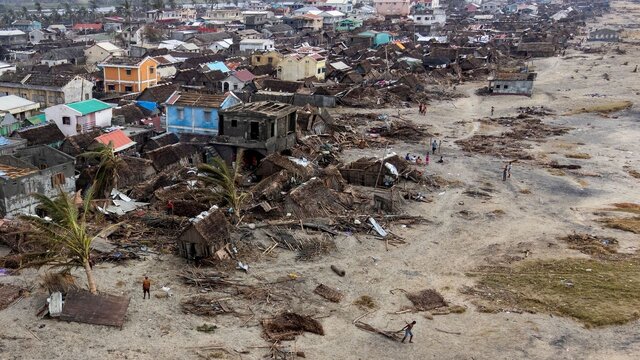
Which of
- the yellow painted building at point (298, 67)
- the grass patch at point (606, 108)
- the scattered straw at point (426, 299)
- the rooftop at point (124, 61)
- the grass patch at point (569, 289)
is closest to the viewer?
the grass patch at point (569, 289)

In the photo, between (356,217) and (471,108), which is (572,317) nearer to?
(356,217)

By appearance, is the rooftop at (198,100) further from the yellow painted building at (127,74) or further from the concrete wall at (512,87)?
the concrete wall at (512,87)

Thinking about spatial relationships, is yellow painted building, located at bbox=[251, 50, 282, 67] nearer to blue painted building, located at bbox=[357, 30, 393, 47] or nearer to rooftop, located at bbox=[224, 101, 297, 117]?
blue painted building, located at bbox=[357, 30, 393, 47]

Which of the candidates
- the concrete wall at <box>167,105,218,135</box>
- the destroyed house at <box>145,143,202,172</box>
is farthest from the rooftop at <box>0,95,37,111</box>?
the destroyed house at <box>145,143,202,172</box>

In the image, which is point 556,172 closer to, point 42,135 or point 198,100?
point 198,100

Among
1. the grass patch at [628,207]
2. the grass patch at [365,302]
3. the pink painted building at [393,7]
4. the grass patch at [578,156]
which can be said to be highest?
the pink painted building at [393,7]

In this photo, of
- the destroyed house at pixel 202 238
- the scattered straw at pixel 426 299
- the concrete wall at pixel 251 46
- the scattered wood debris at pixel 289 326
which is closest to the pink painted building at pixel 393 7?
the concrete wall at pixel 251 46

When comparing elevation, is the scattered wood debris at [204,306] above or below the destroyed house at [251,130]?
below
